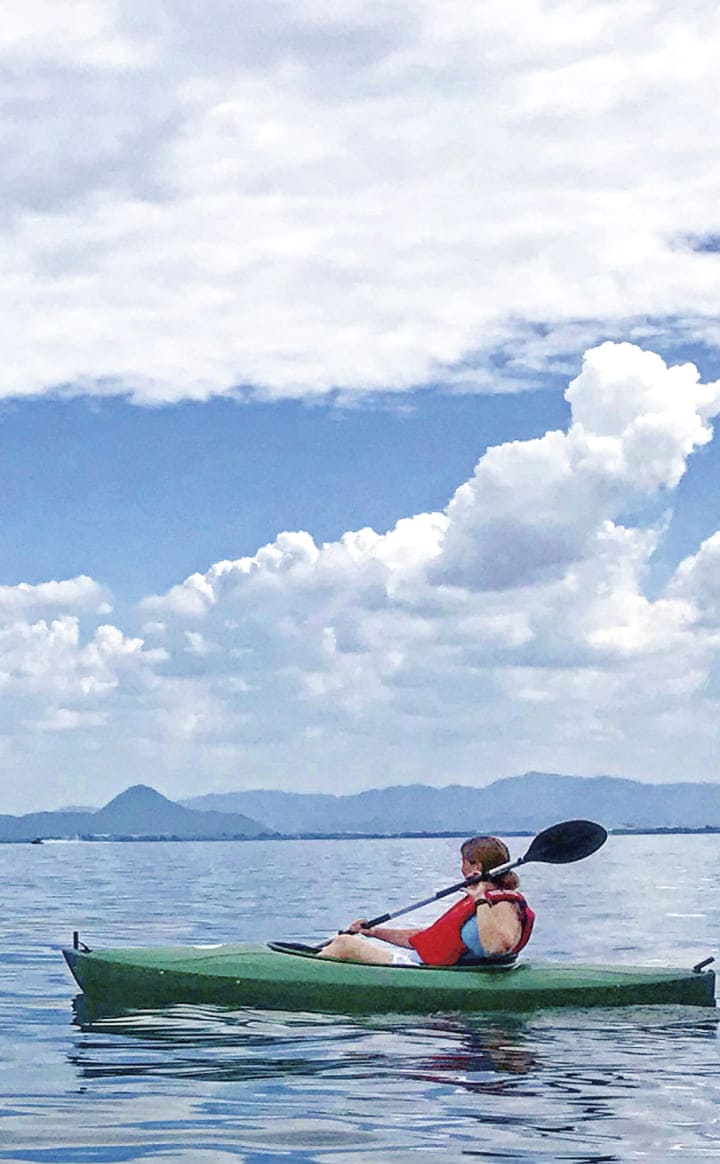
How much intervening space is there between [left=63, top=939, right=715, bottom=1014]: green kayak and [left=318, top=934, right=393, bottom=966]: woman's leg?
0.14 meters

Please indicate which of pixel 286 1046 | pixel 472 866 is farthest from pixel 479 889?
pixel 286 1046

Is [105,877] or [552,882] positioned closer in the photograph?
[552,882]

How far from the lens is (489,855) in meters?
11.7

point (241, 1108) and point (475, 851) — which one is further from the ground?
point (475, 851)

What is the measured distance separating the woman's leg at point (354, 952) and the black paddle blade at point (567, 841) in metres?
1.99

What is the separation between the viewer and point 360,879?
46.6m

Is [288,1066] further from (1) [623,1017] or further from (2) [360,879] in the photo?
(2) [360,879]

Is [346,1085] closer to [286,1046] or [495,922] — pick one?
[286,1046]

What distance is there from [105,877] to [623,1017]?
140 ft

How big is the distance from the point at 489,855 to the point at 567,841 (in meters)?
2.28

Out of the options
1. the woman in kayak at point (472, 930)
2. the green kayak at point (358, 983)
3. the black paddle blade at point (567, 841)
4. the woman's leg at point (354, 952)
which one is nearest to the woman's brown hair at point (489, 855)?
the woman in kayak at point (472, 930)

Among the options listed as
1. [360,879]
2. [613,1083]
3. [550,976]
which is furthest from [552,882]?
[613,1083]

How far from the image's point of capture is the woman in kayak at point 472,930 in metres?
11.7

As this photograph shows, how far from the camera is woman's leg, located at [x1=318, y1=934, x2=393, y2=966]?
12.2m
